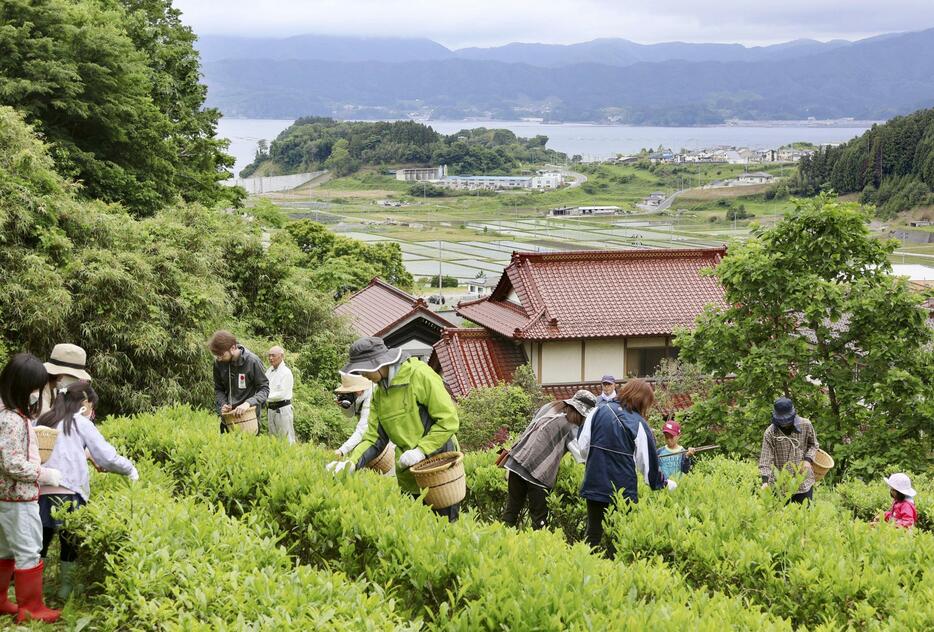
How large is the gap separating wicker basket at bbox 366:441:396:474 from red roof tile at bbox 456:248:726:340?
17842 mm

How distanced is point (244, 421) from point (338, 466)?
2.80 m

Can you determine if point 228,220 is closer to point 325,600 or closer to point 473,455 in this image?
point 473,455

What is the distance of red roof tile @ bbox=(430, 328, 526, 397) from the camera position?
25.7 meters

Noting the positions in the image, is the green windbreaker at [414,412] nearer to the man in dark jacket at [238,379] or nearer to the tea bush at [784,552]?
the tea bush at [784,552]

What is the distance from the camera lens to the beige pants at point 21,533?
5438mm

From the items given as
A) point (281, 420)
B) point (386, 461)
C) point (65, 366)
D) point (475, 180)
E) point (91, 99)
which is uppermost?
point (91, 99)

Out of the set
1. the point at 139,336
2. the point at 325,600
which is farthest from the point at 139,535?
the point at 139,336

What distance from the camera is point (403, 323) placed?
1313 inches

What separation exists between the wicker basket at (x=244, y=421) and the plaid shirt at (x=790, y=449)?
5.02 meters

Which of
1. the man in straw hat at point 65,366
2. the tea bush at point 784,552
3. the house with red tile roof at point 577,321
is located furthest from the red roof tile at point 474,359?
the man in straw hat at point 65,366

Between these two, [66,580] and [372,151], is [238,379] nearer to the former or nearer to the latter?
[66,580]

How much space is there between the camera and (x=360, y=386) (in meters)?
7.04

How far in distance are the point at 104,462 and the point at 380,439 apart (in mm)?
1995

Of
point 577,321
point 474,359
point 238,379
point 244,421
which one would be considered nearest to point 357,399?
point 244,421
